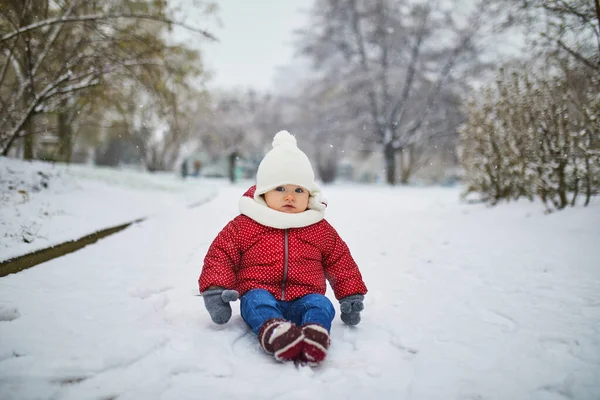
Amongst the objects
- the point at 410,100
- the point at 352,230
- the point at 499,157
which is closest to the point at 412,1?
the point at 410,100

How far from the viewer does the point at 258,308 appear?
1.92 metres

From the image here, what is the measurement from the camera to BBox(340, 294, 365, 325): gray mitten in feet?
6.89

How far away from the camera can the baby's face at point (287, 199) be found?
7.13ft

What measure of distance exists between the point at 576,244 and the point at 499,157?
246cm

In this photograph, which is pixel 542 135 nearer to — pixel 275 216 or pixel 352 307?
pixel 352 307

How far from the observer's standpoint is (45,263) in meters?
3.16

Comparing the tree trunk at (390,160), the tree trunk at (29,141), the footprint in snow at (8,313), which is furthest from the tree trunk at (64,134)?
the tree trunk at (390,160)

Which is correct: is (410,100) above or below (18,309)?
above

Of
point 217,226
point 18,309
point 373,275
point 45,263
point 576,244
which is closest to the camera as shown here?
point 18,309

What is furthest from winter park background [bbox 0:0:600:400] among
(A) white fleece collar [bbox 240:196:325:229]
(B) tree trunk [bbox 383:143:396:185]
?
(B) tree trunk [bbox 383:143:396:185]

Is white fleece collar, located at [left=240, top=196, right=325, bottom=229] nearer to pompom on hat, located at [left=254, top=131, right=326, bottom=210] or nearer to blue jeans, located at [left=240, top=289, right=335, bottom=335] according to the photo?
pompom on hat, located at [left=254, top=131, right=326, bottom=210]

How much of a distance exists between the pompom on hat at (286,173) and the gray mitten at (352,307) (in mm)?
563

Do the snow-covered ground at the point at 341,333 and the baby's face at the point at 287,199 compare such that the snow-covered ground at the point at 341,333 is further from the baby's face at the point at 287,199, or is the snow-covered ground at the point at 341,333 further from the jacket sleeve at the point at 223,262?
the baby's face at the point at 287,199

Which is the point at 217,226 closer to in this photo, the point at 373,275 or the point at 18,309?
the point at 373,275
